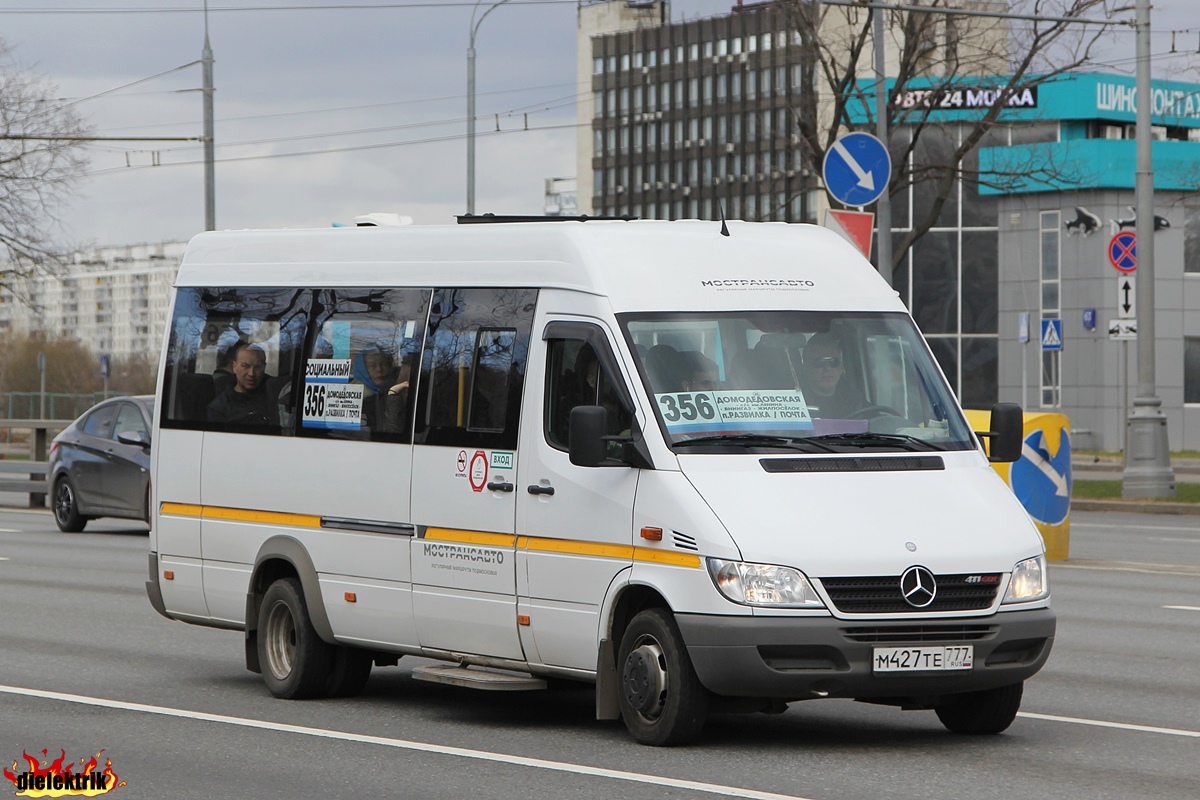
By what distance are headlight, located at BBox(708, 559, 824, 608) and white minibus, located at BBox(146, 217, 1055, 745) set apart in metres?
0.01

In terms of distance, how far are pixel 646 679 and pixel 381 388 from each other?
2525 millimetres

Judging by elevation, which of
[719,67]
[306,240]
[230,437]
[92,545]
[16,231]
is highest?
[719,67]

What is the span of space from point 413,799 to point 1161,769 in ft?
9.88

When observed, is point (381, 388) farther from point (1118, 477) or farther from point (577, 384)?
point (1118, 477)

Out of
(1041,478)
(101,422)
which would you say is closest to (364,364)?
(1041,478)

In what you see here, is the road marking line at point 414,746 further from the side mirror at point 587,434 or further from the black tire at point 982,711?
the black tire at point 982,711

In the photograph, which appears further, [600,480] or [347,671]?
[347,671]

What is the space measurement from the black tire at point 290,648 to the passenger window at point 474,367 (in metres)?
1.24

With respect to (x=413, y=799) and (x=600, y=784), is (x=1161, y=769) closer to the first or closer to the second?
(x=600, y=784)

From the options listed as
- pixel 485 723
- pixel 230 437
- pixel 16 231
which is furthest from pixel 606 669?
pixel 16 231

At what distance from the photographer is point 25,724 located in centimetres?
930

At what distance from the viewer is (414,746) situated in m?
8.64

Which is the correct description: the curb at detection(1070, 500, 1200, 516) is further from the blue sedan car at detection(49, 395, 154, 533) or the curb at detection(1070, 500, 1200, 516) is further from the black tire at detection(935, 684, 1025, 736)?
the black tire at detection(935, 684, 1025, 736)

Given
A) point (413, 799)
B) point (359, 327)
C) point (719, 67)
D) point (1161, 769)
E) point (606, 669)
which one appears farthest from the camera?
point (719, 67)
